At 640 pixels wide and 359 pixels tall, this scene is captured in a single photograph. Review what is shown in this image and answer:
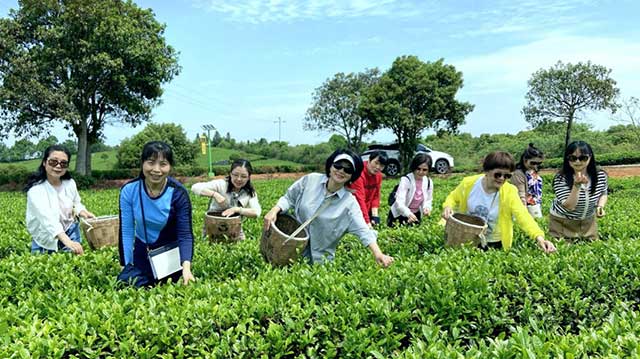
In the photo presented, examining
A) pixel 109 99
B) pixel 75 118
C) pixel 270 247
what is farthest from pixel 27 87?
pixel 270 247

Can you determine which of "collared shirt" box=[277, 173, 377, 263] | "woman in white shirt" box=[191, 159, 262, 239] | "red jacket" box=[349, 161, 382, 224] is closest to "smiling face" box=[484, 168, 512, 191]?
"collared shirt" box=[277, 173, 377, 263]

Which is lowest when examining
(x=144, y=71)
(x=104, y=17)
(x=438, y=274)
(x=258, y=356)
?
(x=258, y=356)

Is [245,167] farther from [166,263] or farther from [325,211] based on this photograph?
[166,263]

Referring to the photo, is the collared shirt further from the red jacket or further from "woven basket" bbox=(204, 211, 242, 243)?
the red jacket

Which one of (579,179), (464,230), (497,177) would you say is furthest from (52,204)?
(579,179)

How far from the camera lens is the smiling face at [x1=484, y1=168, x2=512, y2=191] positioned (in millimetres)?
4145

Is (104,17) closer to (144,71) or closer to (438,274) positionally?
(144,71)

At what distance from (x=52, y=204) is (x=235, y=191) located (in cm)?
167

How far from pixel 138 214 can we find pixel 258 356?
130 centimetres

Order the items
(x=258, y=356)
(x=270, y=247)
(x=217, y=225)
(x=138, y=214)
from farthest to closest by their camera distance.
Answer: (x=217, y=225) < (x=270, y=247) < (x=138, y=214) < (x=258, y=356)

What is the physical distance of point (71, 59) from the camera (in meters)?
21.8

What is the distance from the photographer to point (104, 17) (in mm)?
21781

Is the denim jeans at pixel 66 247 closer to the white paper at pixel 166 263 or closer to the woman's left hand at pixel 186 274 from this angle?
the white paper at pixel 166 263

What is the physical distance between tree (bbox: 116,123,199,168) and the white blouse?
3897cm
